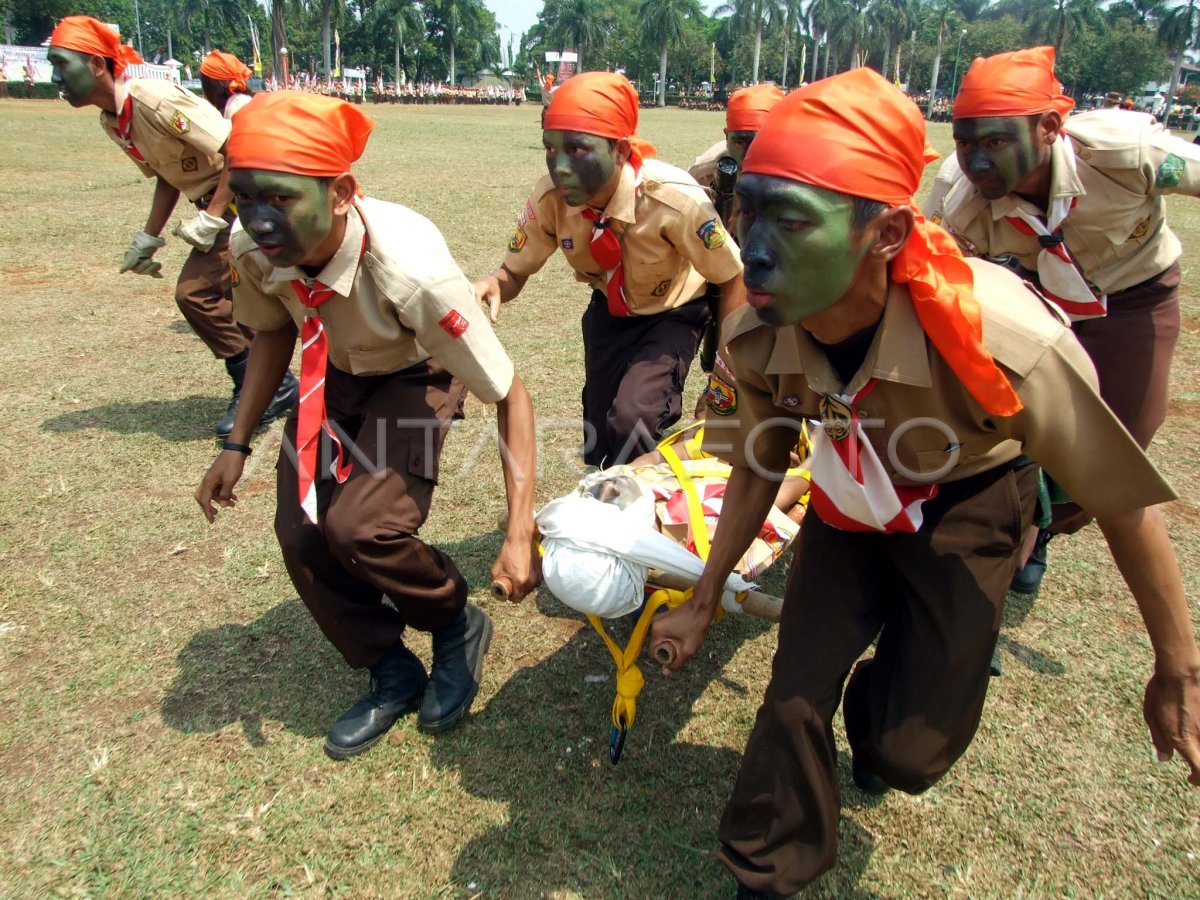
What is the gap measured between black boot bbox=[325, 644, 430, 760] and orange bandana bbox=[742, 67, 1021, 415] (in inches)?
82.6

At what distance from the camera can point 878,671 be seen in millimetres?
2369

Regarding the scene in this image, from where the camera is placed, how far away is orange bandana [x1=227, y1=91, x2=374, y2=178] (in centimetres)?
241

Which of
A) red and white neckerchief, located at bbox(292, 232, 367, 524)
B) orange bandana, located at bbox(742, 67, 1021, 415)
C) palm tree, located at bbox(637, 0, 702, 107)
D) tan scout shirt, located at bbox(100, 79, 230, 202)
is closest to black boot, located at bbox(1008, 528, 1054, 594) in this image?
orange bandana, located at bbox(742, 67, 1021, 415)

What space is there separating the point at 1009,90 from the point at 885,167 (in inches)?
66.4

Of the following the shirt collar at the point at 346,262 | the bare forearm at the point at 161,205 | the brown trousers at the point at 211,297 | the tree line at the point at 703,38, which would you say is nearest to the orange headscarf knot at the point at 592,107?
the shirt collar at the point at 346,262

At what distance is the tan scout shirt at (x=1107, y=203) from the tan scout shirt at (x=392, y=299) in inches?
76.8

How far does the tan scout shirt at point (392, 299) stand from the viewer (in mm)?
2697

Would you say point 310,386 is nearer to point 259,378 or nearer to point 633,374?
point 259,378

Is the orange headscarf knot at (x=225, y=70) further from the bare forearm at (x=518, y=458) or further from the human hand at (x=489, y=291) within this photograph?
the bare forearm at (x=518, y=458)

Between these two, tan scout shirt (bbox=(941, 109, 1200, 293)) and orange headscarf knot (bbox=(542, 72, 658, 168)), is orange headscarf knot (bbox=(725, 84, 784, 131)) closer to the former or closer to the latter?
orange headscarf knot (bbox=(542, 72, 658, 168))

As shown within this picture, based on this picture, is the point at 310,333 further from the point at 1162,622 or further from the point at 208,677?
the point at 1162,622

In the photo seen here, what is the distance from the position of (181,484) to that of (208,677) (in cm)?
181

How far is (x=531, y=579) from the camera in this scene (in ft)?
8.21

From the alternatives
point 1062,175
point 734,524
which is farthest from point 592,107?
point 734,524
